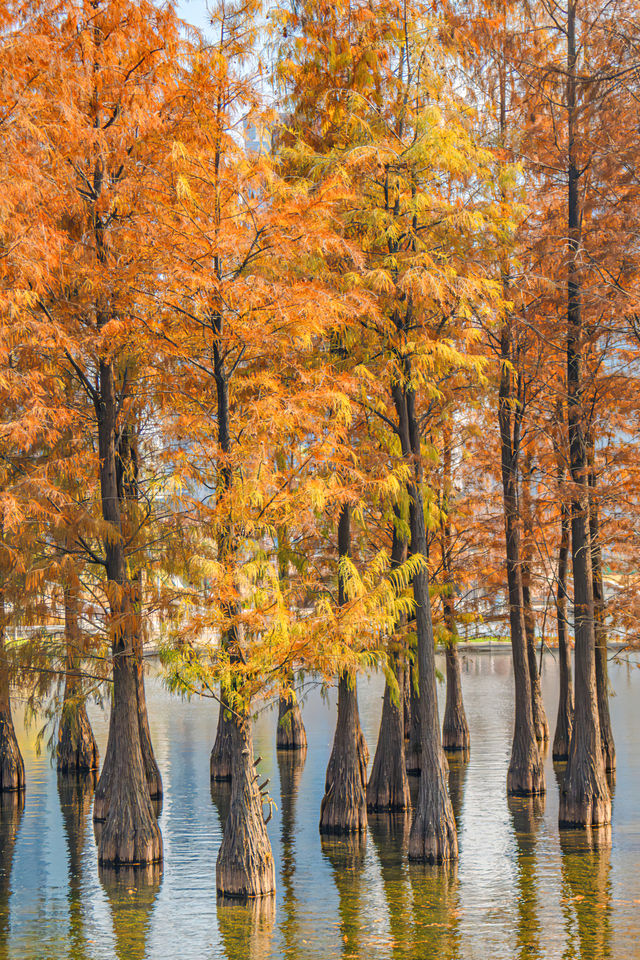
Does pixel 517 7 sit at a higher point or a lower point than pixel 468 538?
higher

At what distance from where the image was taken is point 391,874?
1894 centimetres

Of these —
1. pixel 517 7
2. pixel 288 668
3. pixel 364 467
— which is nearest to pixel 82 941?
pixel 288 668

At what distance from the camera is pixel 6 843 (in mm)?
22984

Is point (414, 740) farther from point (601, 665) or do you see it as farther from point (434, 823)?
point (434, 823)

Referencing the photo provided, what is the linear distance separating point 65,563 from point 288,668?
4.64 metres

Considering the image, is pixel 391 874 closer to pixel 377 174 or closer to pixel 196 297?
pixel 196 297

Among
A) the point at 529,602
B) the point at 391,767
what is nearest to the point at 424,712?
the point at 391,767

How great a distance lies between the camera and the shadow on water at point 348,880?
15.5 m

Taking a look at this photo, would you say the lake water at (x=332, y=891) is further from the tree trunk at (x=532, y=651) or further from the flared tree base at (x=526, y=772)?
the tree trunk at (x=532, y=651)

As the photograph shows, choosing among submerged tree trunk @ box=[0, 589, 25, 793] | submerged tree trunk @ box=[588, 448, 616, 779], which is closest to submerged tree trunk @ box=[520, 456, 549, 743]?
submerged tree trunk @ box=[588, 448, 616, 779]

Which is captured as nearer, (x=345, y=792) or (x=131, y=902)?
(x=131, y=902)

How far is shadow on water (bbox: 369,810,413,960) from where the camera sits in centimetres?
1536

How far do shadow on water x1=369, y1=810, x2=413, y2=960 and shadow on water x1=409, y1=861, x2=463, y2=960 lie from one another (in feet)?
0.49

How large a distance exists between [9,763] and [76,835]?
674cm
